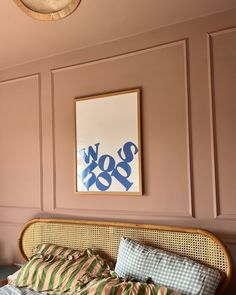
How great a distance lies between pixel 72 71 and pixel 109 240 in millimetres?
1483

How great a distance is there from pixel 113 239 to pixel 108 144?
2.45 ft

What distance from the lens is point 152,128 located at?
2.31 metres

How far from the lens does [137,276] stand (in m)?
1.97

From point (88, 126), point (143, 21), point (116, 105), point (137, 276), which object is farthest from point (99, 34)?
point (137, 276)

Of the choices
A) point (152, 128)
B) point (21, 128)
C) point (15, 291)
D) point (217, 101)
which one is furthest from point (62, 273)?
point (217, 101)

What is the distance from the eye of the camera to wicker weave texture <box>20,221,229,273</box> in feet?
6.44

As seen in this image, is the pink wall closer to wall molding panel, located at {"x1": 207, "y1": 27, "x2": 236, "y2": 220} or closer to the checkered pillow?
wall molding panel, located at {"x1": 207, "y1": 27, "x2": 236, "y2": 220}

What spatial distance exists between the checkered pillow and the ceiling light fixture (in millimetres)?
1533

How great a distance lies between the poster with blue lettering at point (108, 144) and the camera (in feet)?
7.73

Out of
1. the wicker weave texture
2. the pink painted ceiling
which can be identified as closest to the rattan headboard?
the wicker weave texture

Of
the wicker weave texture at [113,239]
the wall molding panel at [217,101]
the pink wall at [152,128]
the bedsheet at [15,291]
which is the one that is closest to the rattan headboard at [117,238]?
the wicker weave texture at [113,239]

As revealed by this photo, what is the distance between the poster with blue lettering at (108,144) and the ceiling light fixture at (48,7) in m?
1.15

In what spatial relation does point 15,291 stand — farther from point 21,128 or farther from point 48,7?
point 48,7

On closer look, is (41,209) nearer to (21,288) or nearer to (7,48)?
(21,288)
